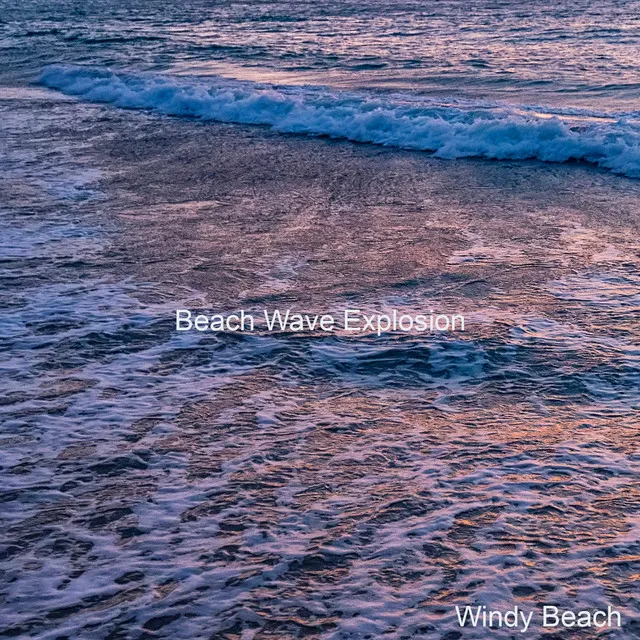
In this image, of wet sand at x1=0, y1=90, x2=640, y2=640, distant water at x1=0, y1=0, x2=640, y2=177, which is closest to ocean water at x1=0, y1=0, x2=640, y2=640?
wet sand at x1=0, y1=90, x2=640, y2=640

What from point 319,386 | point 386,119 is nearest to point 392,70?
point 386,119

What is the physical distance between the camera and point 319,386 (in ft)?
15.9

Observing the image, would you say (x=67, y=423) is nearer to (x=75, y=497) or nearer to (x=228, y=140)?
(x=75, y=497)

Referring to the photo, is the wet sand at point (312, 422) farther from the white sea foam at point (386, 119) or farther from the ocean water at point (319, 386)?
the white sea foam at point (386, 119)

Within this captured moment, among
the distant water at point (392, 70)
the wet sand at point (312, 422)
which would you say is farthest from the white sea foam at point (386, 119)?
the wet sand at point (312, 422)

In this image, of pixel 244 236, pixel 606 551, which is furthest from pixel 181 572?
pixel 244 236

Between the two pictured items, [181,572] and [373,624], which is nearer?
[373,624]

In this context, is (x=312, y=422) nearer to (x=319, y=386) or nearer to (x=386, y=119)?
(x=319, y=386)

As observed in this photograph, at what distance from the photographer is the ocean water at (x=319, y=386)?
326 cm

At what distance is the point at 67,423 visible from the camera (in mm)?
4418

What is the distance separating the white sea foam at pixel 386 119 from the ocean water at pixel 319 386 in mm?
71

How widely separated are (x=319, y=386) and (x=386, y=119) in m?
8.92

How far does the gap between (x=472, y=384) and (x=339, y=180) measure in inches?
219

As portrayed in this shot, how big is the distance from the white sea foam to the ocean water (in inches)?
2.8
